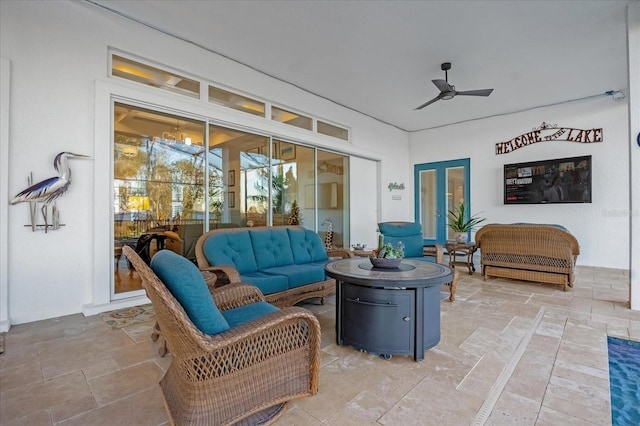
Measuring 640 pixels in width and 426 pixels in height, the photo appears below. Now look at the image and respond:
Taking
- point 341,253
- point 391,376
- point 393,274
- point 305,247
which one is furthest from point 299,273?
point 391,376

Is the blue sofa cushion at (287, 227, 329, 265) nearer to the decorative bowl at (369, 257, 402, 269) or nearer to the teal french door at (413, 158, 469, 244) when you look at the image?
the decorative bowl at (369, 257, 402, 269)

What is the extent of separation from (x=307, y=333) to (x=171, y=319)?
764mm

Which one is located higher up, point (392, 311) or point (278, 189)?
point (278, 189)

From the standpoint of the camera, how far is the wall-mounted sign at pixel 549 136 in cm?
612

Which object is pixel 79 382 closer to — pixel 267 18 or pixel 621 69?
pixel 267 18

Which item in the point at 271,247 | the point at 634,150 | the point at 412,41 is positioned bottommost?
the point at 271,247

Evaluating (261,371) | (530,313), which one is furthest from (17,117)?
(530,313)

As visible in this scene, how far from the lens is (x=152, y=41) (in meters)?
3.83

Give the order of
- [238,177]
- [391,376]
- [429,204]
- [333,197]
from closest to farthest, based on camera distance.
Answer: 1. [391,376]
2. [238,177]
3. [333,197]
4. [429,204]

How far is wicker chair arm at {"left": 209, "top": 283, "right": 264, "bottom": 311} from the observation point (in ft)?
7.19

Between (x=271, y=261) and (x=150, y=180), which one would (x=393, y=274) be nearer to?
(x=271, y=261)

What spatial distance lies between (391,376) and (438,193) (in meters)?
6.95

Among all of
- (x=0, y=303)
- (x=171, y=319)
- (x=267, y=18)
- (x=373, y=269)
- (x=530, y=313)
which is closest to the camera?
(x=171, y=319)

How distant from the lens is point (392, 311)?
229 cm
